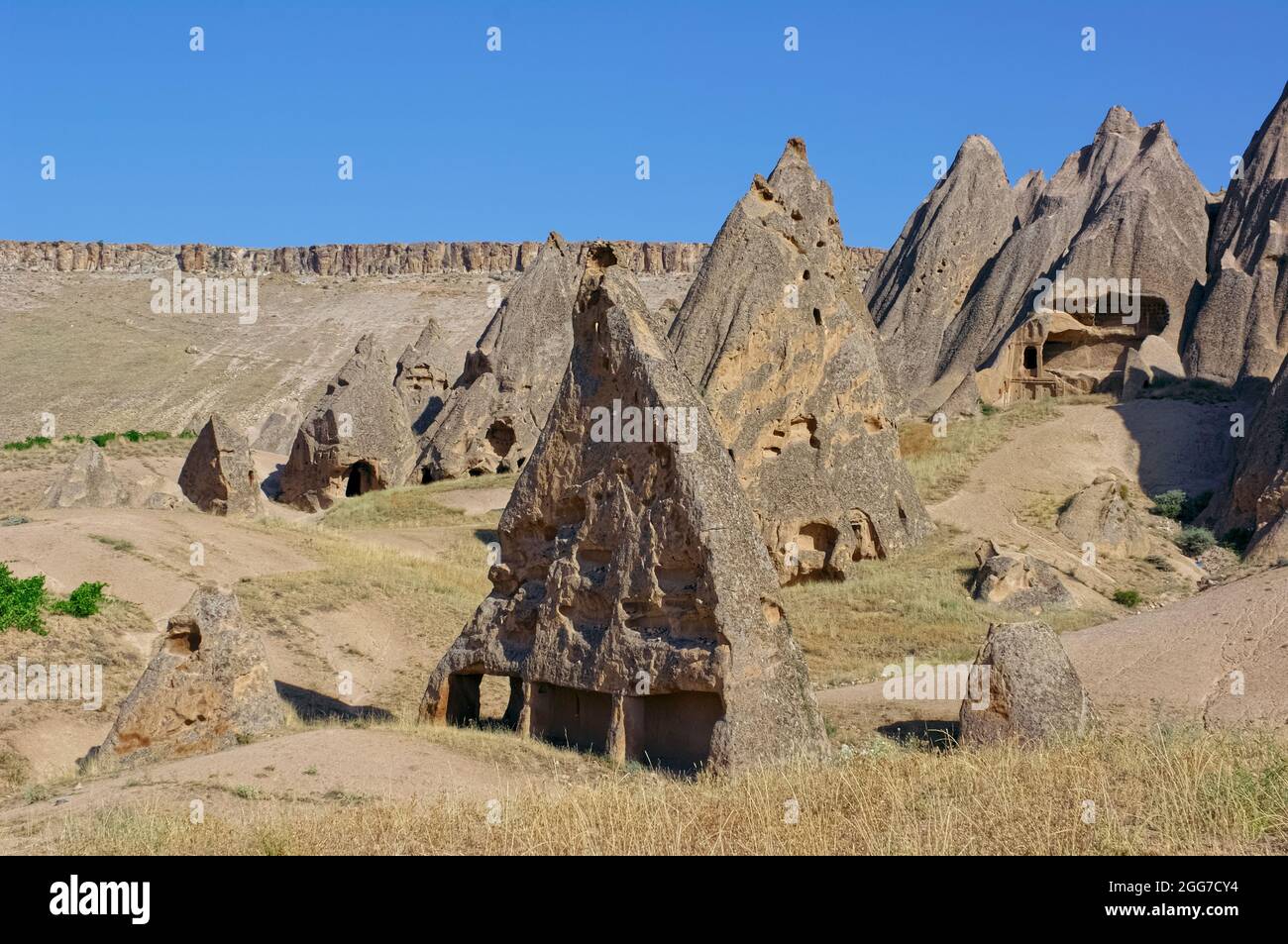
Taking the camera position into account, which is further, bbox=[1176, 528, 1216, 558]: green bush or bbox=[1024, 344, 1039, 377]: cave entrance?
bbox=[1024, 344, 1039, 377]: cave entrance

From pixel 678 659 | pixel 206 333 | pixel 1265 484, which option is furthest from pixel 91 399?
pixel 678 659

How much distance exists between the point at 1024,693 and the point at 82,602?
9.93m

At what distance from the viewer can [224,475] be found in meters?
23.3

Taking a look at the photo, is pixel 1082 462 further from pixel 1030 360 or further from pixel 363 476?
pixel 363 476

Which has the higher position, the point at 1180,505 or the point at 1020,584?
the point at 1180,505

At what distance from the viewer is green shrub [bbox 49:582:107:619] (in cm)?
1385

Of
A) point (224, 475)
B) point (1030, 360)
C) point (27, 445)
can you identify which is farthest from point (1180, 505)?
point (27, 445)

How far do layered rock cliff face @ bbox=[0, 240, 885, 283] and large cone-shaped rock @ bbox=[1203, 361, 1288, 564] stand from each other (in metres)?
73.8

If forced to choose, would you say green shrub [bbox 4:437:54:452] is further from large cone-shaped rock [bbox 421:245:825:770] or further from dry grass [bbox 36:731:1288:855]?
dry grass [bbox 36:731:1288:855]

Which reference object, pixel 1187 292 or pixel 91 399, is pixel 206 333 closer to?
pixel 91 399

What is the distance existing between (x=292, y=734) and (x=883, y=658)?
730cm

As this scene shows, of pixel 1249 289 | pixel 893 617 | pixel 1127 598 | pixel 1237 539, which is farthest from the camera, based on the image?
pixel 1249 289

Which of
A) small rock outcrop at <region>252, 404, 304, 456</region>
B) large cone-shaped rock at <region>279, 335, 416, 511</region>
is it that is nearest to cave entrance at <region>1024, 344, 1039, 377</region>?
large cone-shaped rock at <region>279, 335, 416, 511</region>

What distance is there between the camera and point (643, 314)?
31.8 feet
